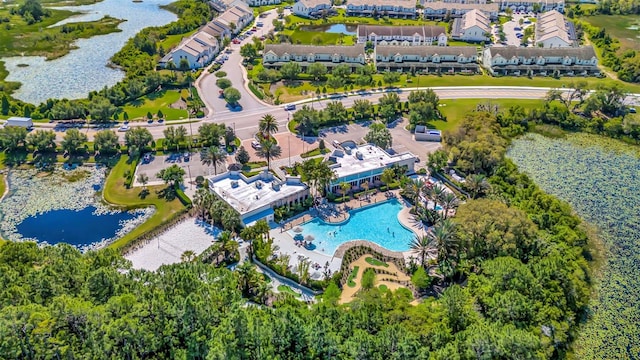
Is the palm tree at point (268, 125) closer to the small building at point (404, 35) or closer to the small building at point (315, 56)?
the small building at point (315, 56)

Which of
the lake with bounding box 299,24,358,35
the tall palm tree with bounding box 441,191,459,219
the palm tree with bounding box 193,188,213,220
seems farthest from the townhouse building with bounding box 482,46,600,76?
the palm tree with bounding box 193,188,213,220

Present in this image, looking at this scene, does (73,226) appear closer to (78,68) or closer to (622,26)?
(78,68)

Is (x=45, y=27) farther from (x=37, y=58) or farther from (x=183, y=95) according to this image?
(x=183, y=95)

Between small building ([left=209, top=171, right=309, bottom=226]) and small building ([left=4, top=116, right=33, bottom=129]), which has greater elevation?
small building ([left=4, top=116, right=33, bottom=129])

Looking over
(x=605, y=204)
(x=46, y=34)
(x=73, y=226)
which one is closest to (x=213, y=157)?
(x=73, y=226)

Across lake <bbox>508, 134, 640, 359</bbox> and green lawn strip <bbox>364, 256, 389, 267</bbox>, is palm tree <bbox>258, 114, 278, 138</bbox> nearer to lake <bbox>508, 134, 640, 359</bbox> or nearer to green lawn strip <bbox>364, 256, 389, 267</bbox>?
green lawn strip <bbox>364, 256, 389, 267</bbox>

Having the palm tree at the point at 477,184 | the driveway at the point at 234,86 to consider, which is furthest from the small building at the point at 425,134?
the driveway at the point at 234,86

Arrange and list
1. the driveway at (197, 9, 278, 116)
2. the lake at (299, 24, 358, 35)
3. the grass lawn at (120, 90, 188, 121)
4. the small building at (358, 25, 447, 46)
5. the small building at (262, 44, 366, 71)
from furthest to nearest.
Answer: the lake at (299, 24, 358, 35)
the small building at (358, 25, 447, 46)
the small building at (262, 44, 366, 71)
the driveway at (197, 9, 278, 116)
the grass lawn at (120, 90, 188, 121)
